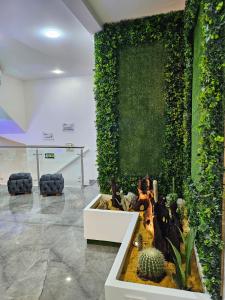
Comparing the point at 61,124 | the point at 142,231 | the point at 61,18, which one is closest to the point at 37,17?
the point at 61,18

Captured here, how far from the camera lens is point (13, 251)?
118 inches

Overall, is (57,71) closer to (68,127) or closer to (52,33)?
(68,127)

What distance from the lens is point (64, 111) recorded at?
724 centimetres

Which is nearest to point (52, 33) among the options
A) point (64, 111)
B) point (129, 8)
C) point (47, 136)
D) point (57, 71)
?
point (129, 8)

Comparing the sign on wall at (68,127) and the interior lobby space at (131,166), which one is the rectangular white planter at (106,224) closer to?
the interior lobby space at (131,166)

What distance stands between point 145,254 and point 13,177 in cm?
470

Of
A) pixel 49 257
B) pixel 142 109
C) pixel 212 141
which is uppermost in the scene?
pixel 142 109

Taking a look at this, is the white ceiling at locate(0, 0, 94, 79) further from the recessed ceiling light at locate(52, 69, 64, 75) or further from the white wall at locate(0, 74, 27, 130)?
the white wall at locate(0, 74, 27, 130)

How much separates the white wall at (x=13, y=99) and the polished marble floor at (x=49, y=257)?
3402 mm

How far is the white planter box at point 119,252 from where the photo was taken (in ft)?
5.28

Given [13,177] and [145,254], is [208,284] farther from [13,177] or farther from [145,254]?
[13,177]

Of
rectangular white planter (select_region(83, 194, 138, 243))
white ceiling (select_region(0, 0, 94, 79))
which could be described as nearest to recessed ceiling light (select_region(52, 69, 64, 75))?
white ceiling (select_region(0, 0, 94, 79))

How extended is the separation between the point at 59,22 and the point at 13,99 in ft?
14.4

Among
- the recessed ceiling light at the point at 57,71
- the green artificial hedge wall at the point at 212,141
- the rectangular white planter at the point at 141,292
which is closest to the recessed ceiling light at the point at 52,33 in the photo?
the recessed ceiling light at the point at 57,71
